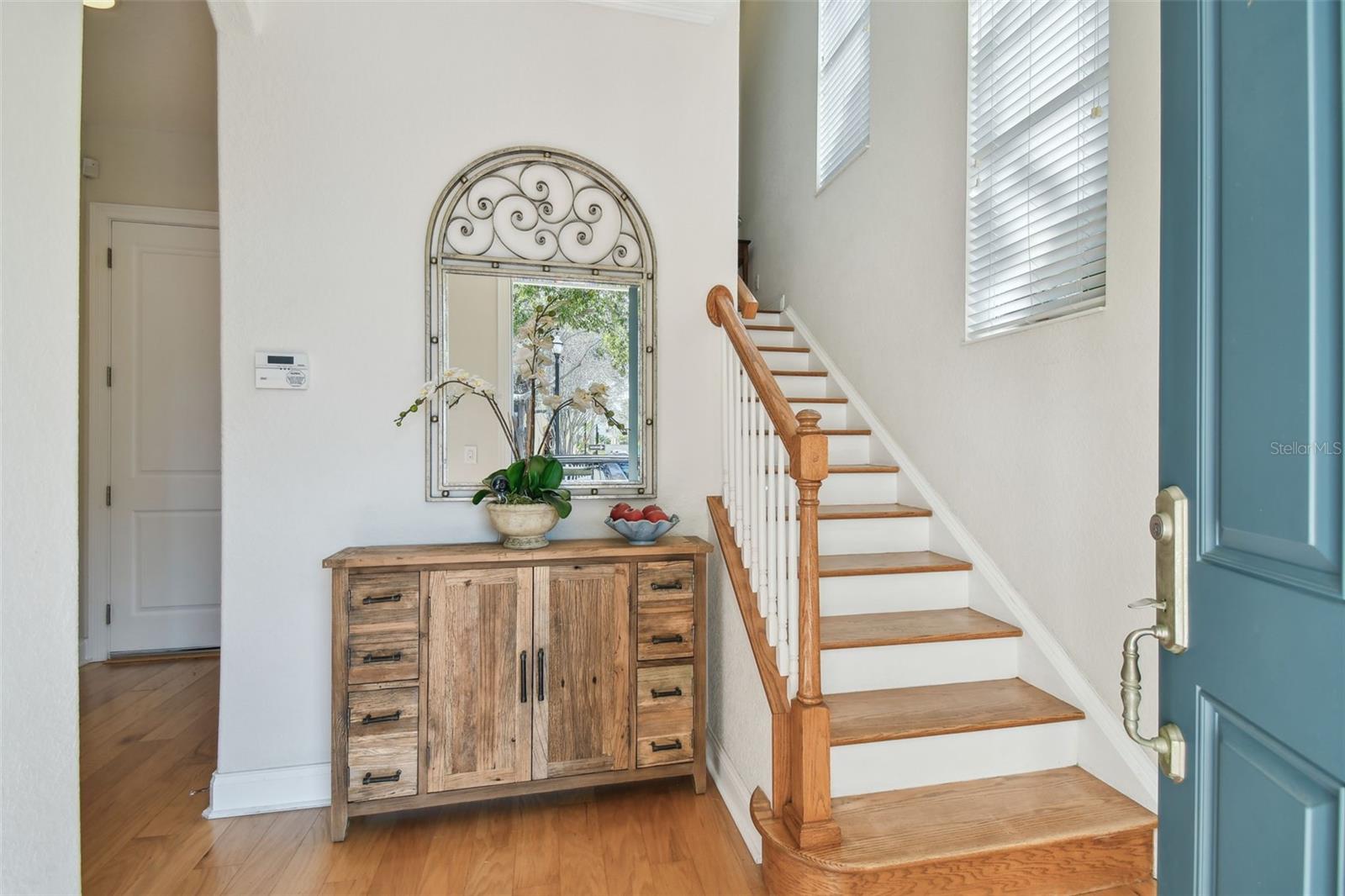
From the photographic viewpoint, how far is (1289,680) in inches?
24.2

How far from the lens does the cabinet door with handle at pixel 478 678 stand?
2102 mm

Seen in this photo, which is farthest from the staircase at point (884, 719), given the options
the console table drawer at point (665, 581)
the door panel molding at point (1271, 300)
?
the door panel molding at point (1271, 300)

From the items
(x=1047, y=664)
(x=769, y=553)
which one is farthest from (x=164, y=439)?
(x=1047, y=664)

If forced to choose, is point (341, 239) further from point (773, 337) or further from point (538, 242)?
point (773, 337)

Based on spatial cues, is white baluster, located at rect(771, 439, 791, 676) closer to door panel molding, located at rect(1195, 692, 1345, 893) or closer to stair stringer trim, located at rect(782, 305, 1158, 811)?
stair stringer trim, located at rect(782, 305, 1158, 811)

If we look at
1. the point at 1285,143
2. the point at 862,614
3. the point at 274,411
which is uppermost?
the point at 1285,143

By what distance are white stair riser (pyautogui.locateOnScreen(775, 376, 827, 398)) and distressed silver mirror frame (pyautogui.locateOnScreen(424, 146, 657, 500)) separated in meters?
1.17

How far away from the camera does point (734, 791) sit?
223cm

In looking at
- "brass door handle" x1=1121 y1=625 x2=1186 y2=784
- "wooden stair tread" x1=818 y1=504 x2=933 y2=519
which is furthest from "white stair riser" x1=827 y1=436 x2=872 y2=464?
"brass door handle" x1=1121 y1=625 x2=1186 y2=784

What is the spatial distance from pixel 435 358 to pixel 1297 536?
2413mm

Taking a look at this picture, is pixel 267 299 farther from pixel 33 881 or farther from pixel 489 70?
pixel 33 881

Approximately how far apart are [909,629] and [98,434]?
14.6ft

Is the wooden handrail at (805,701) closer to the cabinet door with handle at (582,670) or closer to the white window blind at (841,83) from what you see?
the cabinet door with handle at (582,670)

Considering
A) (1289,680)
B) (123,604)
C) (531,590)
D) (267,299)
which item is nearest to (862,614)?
(531,590)
